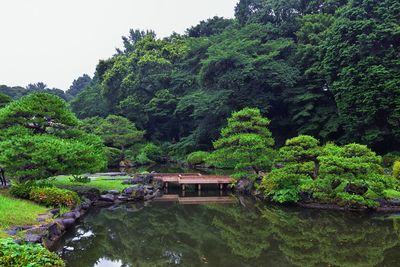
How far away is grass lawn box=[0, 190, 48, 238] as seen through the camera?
31.7 ft

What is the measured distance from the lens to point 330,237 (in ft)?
36.8

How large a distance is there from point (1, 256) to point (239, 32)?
29616 millimetres

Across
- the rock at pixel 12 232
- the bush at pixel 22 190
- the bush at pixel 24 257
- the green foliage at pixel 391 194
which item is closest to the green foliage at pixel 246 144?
the green foliage at pixel 391 194

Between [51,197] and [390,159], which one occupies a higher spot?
→ [390,159]

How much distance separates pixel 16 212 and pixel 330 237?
9.89 m

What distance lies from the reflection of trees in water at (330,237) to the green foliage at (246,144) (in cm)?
388

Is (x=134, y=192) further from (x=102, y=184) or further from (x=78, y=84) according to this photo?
(x=78, y=84)

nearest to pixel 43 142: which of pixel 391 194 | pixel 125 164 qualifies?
pixel 391 194

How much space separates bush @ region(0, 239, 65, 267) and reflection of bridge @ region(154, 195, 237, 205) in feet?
36.1

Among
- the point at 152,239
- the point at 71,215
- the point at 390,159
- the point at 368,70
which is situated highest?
the point at 368,70

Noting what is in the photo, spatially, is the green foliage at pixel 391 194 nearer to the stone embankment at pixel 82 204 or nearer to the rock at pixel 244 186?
the rock at pixel 244 186

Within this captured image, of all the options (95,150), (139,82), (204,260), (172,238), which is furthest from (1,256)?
(139,82)

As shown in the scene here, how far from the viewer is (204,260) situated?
29.7ft

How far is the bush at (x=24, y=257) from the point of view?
580 cm
